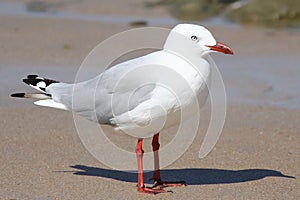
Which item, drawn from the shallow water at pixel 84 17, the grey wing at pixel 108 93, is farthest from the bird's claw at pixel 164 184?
the shallow water at pixel 84 17

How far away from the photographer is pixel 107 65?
927 cm

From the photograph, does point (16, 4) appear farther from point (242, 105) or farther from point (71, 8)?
point (242, 105)

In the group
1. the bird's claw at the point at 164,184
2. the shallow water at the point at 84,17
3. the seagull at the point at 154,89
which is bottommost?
the bird's claw at the point at 164,184

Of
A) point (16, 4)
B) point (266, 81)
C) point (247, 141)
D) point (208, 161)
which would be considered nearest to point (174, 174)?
point (208, 161)

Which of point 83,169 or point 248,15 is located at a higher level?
point 248,15

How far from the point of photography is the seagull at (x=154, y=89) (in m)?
4.82

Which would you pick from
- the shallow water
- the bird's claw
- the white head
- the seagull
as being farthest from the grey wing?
the shallow water

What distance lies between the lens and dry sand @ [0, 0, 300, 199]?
512 centimetres

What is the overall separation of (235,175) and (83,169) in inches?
46.0

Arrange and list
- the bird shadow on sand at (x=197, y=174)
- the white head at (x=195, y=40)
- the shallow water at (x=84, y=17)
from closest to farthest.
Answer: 1. the white head at (x=195, y=40)
2. the bird shadow on sand at (x=197, y=174)
3. the shallow water at (x=84, y=17)

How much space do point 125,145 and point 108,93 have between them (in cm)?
117

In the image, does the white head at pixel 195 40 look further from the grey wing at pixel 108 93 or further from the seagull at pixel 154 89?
the grey wing at pixel 108 93

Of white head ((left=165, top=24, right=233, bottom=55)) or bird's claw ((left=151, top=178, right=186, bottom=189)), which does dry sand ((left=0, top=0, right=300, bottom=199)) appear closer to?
bird's claw ((left=151, top=178, right=186, bottom=189))

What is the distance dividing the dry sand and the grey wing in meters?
0.52
